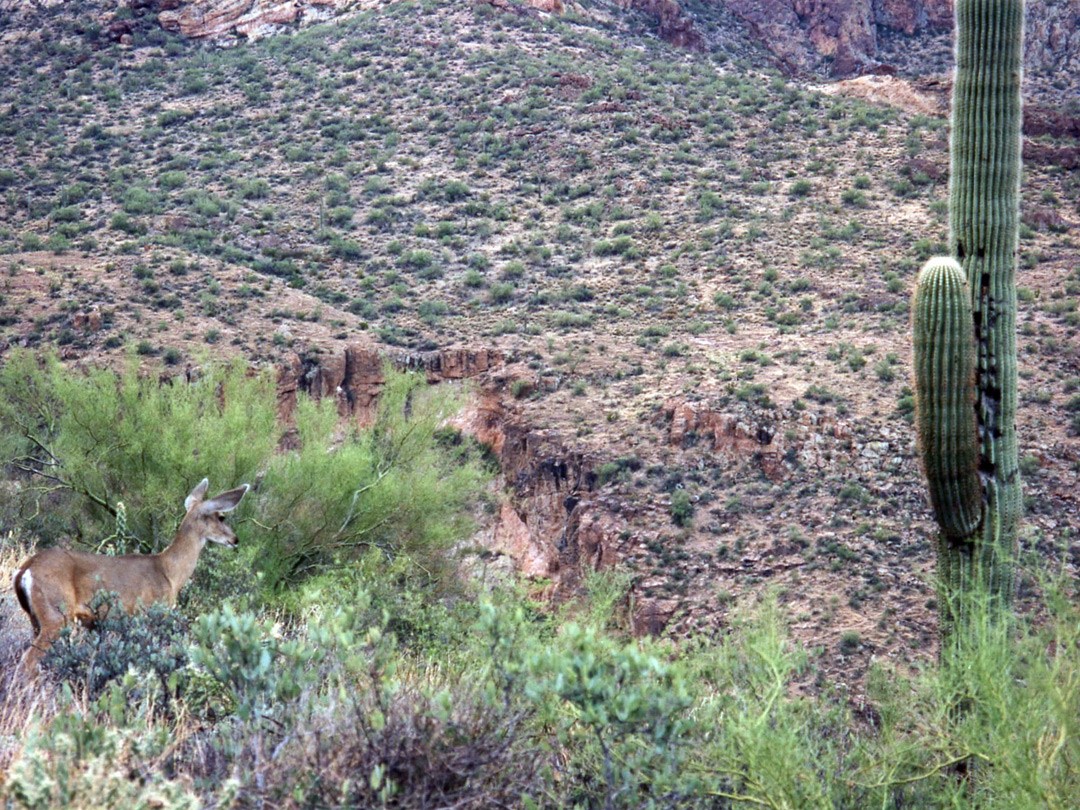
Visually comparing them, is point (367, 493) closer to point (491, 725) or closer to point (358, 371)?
point (491, 725)

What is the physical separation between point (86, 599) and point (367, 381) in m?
19.1

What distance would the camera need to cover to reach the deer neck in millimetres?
7668

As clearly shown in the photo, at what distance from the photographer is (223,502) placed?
8.14 meters

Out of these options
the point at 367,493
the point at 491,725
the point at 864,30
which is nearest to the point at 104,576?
the point at 491,725

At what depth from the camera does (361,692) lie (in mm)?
5113

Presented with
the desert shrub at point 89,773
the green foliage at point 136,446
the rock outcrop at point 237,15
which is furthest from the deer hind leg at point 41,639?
the rock outcrop at point 237,15

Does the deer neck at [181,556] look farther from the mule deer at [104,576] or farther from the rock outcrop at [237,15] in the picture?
the rock outcrop at [237,15]

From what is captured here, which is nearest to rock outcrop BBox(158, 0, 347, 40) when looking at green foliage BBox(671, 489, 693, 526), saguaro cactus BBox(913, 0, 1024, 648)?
green foliage BBox(671, 489, 693, 526)

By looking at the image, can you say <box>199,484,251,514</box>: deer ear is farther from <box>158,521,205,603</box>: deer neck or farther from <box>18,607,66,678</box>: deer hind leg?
<box>18,607,66,678</box>: deer hind leg

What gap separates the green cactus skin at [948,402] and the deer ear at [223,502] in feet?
16.7

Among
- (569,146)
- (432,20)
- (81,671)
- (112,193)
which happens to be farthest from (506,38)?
(81,671)

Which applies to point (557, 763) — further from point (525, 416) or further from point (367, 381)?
point (367, 381)

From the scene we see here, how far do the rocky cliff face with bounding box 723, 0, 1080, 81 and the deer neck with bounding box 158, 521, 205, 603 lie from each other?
167 ft

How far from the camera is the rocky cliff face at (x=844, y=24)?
179ft
